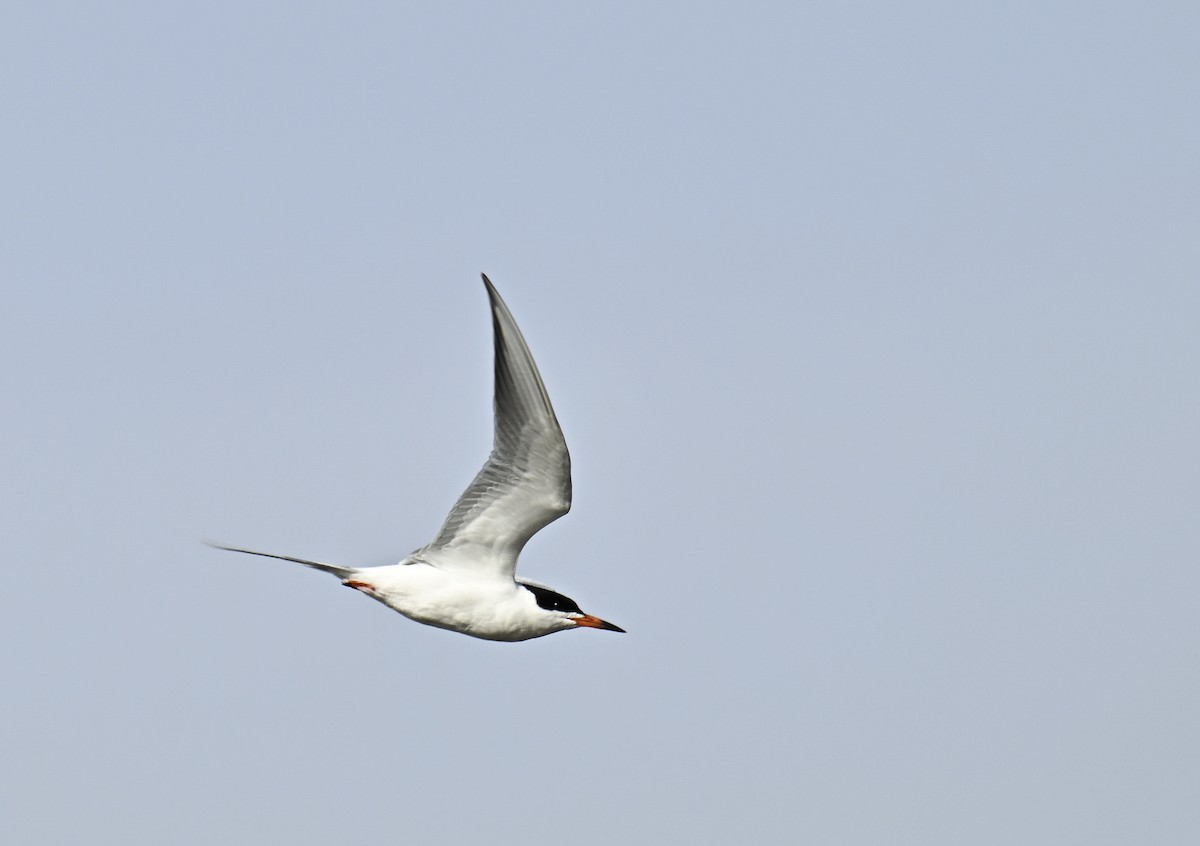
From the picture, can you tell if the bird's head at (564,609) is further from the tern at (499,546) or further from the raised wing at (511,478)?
the raised wing at (511,478)

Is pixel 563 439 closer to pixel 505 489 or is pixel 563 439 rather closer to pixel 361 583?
pixel 505 489

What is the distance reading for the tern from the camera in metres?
13.9

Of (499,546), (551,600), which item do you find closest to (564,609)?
(551,600)

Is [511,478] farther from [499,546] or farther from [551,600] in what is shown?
[551,600]

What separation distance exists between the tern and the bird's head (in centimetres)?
1

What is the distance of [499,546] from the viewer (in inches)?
596

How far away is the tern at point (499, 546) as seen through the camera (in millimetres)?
13938

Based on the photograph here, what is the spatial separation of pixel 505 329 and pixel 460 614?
3.04 meters

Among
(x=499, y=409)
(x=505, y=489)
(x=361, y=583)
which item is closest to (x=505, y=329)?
(x=499, y=409)

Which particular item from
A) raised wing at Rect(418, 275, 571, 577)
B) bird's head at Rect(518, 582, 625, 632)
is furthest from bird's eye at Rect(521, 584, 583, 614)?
raised wing at Rect(418, 275, 571, 577)

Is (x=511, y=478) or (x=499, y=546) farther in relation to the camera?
(x=499, y=546)

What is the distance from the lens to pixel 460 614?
14953mm

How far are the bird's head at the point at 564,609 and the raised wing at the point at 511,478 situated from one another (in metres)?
0.40

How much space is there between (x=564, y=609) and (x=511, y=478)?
6.23ft
